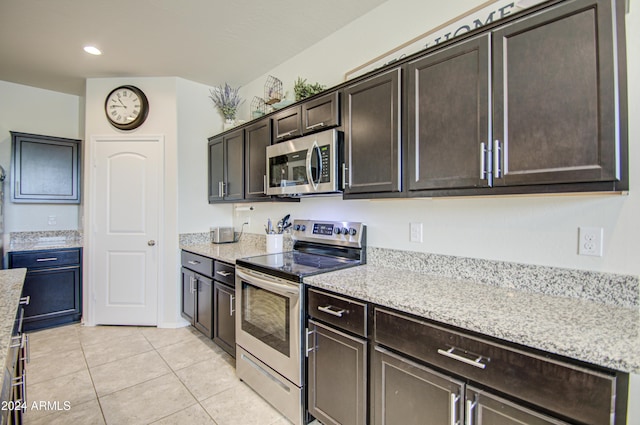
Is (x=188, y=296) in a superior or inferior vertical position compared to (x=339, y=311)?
inferior

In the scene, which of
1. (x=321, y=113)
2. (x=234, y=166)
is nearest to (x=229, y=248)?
(x=234, y=166)

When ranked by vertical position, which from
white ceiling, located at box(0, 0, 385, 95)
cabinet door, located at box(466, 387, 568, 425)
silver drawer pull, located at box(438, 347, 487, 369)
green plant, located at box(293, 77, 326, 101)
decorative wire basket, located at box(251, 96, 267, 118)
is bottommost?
cabinet door, located at box(466, 387, 568, 425)

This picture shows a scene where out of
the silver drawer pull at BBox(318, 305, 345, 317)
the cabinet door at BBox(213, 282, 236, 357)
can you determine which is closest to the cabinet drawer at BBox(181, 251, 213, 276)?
the cabinet door at BBox(213, 282, 236, 357)

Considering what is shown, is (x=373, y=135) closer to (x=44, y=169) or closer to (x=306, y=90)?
(x=306, y=90)

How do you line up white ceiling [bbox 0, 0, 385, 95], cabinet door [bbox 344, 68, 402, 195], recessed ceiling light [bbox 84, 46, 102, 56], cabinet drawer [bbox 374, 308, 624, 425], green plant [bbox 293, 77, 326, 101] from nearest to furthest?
cabinet drawer [bbox 374, 308, 624, 425]
cabinet door [bbox 344, 68, 402, 195]
white ceiling [bbox 0, 0, 385, 95]
green plant [bbox 293, 77, 326, 101]
recessed ceiling light [bbox 84, 46, 102, 56]

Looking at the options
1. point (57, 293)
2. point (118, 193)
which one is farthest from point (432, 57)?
point (57, 293)

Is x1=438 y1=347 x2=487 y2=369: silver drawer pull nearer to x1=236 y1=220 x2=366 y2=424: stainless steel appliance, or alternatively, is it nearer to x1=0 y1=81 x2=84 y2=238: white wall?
x1=236 y1=220 x2=366 y2=424: stainless steel appliance

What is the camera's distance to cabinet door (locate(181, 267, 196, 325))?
10.3 feet

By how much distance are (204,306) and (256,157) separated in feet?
4.76

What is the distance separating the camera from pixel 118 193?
3441 millimetres

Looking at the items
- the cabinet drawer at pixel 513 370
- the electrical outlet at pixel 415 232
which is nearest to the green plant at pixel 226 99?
the electrical outlet at pixel 415 232

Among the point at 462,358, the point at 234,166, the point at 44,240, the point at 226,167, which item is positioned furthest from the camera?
the point at 44,240

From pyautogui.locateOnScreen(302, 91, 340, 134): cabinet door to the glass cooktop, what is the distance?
0.91 meters

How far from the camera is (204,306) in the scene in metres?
2.92
